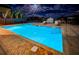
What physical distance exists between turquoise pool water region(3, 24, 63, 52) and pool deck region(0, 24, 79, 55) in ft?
0.15

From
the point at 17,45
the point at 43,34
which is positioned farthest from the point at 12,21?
the point at 43,34

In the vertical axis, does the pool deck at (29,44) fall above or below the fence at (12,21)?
below

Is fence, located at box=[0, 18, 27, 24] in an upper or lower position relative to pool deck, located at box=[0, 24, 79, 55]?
upper

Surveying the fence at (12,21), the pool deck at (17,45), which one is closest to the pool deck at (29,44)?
the pool deck at (17,45)

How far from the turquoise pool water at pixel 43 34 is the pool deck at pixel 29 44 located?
0.15 ft

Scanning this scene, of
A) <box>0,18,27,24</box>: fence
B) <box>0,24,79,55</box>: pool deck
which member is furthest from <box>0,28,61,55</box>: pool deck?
<box>0,18,27,24</box>: fence

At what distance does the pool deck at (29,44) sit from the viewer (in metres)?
2.46

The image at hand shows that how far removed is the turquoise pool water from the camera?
247 centimetres

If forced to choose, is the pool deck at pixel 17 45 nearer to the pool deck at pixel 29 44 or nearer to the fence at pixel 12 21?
the pool deck at pixel 29 44

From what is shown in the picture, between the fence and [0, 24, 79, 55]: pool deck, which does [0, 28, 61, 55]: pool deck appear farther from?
the fence

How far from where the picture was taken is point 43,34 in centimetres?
249

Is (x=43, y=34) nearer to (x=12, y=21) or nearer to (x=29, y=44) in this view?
(x=29, y=44)
